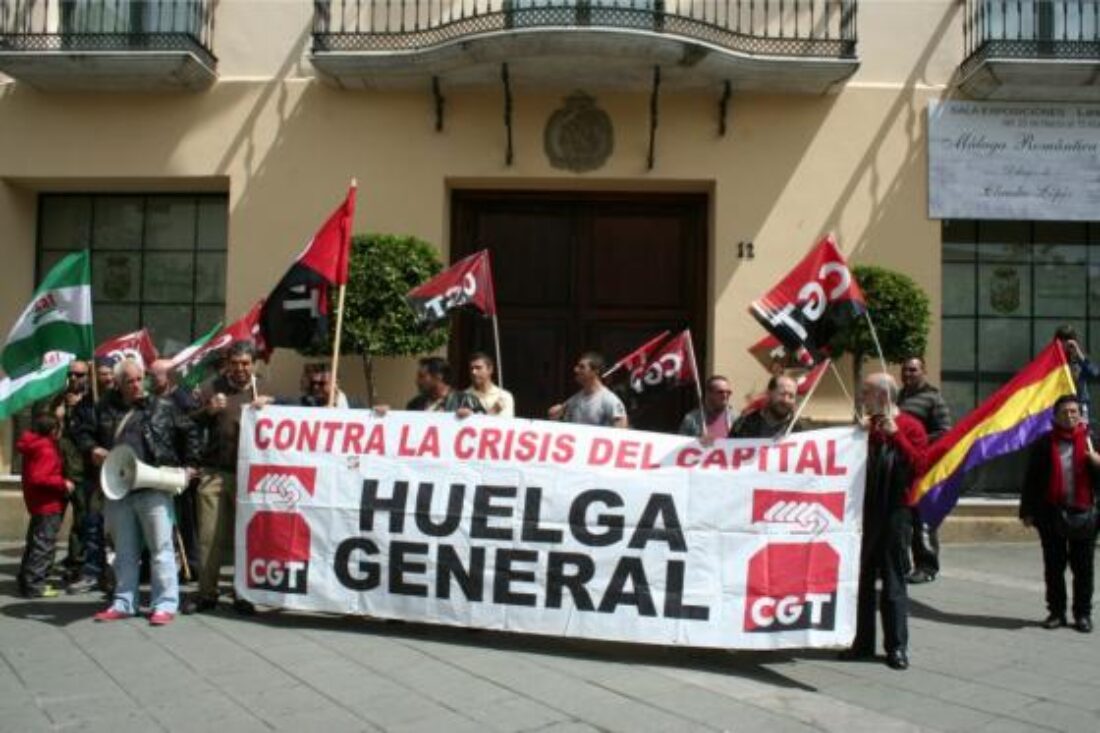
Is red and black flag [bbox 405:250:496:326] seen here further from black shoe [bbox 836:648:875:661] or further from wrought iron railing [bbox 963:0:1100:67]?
wrought iron railing [bbox 963:0:1100:67]

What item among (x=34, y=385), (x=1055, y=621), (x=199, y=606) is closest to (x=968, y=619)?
(x=1055, y=621)

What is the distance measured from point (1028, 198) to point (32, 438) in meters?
10.2

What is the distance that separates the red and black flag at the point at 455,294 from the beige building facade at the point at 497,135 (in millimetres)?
2760

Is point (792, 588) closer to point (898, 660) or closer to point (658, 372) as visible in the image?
point (898, 660)

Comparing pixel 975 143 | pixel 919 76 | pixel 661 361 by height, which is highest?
pixel 919 76

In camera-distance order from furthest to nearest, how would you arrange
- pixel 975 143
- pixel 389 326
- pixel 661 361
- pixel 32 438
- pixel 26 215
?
1. pixel 26 215
2. pixel 975 143
3. pixel 389 326
4. pixel 661 361
5. pixel 32 438

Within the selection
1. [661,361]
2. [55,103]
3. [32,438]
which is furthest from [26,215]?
[661,361]

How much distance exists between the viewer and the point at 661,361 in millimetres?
8641

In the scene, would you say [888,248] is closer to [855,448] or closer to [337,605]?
[855,448]

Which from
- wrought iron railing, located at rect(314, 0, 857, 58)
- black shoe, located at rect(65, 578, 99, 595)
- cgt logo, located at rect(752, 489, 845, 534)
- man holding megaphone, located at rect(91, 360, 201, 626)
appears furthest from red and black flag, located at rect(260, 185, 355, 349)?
cgt logo, located at rect(752, 489, 845, 534)

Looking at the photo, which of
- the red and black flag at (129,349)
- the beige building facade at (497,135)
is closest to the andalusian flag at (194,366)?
the red and black flag at (129,349)

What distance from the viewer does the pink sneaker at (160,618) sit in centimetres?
682

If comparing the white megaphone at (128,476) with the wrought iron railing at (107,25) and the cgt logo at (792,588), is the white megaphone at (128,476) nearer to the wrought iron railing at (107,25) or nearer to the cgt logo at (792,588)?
the cgt logo at (792,588)

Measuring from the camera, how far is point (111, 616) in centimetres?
694
